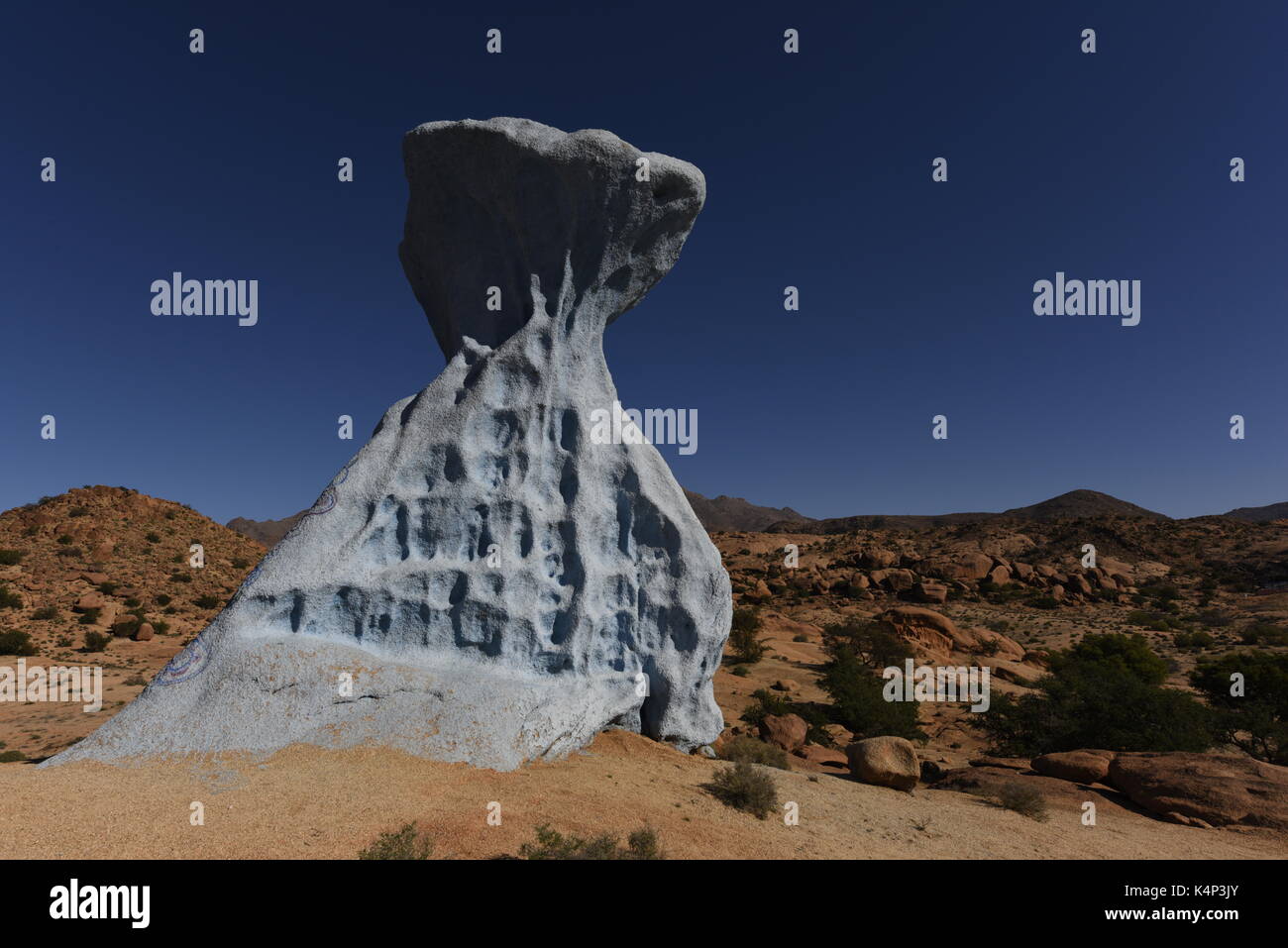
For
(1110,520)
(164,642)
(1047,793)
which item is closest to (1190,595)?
(1110,520)

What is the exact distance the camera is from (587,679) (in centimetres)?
790

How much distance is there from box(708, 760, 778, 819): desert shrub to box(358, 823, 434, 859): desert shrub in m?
3.17

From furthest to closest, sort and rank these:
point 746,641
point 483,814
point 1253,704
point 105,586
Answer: point 105,586, point 746,641, point 1253,704, point 483,814

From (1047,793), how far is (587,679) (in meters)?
6.94

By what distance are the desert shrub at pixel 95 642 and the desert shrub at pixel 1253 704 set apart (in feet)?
95.4

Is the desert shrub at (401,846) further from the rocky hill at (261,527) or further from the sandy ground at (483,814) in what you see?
the rocky hill at (261,527)

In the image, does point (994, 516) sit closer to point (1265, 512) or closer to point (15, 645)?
point (1265, 512)

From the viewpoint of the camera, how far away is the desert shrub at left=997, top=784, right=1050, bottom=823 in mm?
7648

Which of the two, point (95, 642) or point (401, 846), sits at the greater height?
point (401, 846)

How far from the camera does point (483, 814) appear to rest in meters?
5.11

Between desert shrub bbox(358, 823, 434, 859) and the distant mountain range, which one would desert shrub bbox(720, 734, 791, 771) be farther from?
the distant mountain range

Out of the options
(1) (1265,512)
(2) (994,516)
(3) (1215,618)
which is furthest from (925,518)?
(3) (1215,618)

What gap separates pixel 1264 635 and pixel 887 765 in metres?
25.6
